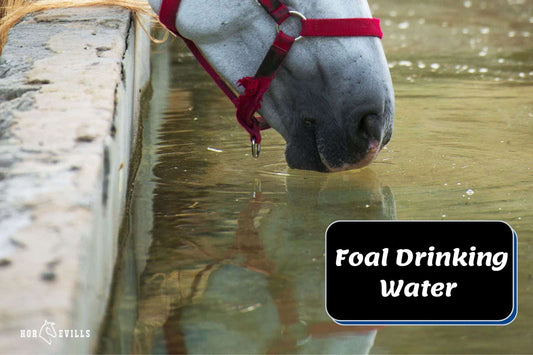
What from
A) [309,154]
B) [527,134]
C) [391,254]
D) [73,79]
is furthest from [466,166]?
[73,79]

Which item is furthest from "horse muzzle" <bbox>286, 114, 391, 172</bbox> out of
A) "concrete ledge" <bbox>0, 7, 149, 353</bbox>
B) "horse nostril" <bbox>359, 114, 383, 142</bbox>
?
"concrete ledge" <bbox>0, 7, 149, 353</bbox>

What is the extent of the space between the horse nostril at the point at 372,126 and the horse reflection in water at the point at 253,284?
0.82 feet

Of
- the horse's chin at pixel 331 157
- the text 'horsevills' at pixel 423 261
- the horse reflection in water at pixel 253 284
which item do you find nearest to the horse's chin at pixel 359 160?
the horse's chin at pixel 331 157

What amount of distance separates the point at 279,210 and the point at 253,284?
528 mm

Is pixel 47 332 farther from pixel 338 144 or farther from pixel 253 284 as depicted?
pixel 338 144

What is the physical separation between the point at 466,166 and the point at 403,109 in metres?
0.94

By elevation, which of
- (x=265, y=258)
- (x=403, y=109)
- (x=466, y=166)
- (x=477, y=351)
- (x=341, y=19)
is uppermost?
(x=341, y=19)

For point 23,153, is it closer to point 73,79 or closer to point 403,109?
point 73,79

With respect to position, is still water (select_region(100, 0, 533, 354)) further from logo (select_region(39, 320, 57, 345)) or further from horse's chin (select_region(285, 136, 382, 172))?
logo (select_region(39, 320, 57, 345))

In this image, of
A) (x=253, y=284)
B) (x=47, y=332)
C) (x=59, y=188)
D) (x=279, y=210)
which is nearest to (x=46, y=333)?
(x=47, y=332)

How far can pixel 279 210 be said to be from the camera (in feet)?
7.45

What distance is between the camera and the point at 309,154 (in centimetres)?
214

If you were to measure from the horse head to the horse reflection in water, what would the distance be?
0.59 ft

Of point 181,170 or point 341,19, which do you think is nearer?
point 341,19
